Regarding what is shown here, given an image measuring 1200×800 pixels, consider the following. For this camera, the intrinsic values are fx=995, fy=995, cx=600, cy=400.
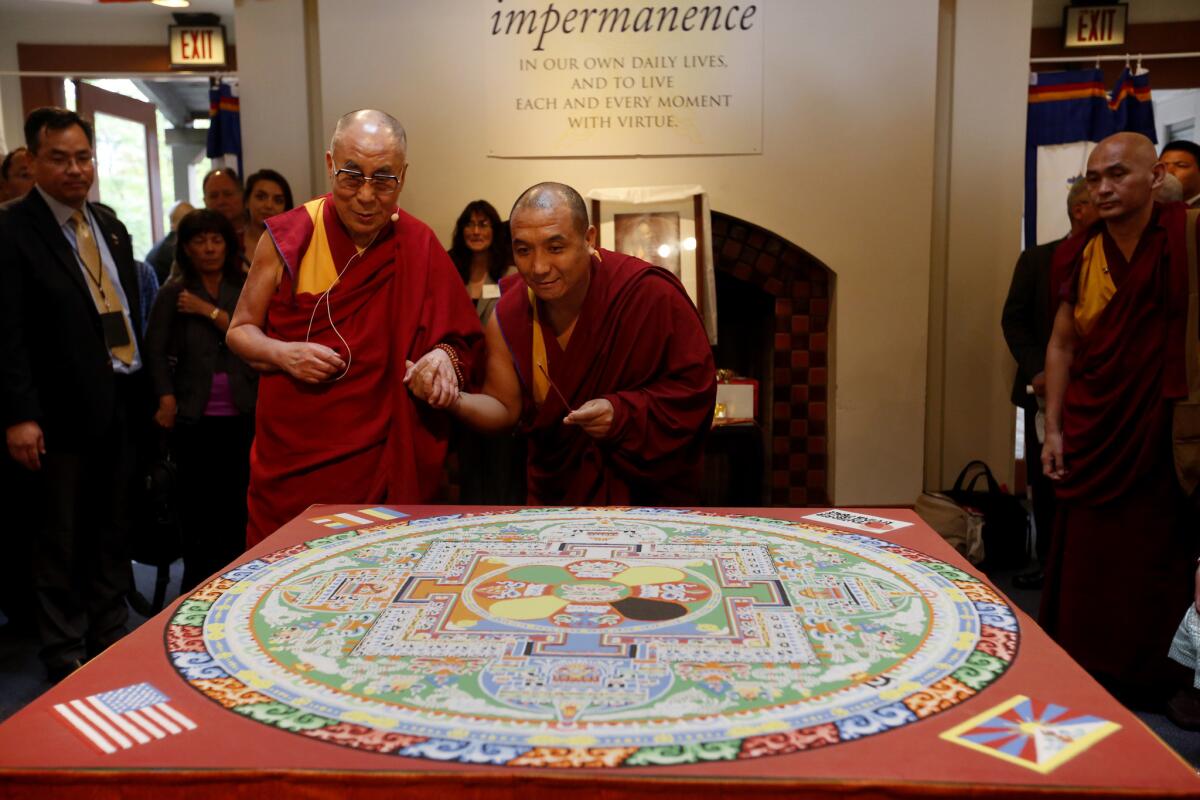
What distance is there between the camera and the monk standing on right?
2842 millimetres

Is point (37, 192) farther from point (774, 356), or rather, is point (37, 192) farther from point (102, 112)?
point (102, 112)

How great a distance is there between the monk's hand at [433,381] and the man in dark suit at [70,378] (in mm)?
1313

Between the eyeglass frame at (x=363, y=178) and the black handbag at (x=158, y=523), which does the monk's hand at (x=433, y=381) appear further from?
the black handbag at (x=158, y=523)

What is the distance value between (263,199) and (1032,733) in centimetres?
372

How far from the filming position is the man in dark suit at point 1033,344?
13.3 ft

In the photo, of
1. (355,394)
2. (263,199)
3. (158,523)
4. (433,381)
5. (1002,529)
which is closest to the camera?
(433,381)

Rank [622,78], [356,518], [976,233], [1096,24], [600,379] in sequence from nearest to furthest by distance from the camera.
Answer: [356,518], [600,379], [622,78], [976,233], [1096,24]

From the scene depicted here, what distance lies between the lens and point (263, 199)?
4059mm

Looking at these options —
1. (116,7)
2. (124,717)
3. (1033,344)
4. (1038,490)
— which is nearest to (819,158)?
(1033,344)

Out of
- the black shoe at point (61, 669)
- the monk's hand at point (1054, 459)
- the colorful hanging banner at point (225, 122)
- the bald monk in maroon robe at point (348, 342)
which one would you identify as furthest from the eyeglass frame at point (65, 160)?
the monk's hand at point (1054, 459)

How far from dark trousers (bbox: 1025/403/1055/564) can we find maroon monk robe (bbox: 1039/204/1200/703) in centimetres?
112

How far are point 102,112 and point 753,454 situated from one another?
486 cm

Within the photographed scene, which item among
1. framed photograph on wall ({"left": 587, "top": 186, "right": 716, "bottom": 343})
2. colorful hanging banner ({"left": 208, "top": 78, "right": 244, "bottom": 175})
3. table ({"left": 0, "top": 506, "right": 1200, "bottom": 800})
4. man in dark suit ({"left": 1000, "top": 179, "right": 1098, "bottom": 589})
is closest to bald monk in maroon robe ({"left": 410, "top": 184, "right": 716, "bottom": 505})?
table ({"left": 0, "top": 506, "right": 1200, "bottom": 800})

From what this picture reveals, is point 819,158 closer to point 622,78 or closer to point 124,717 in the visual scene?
point 622,78
